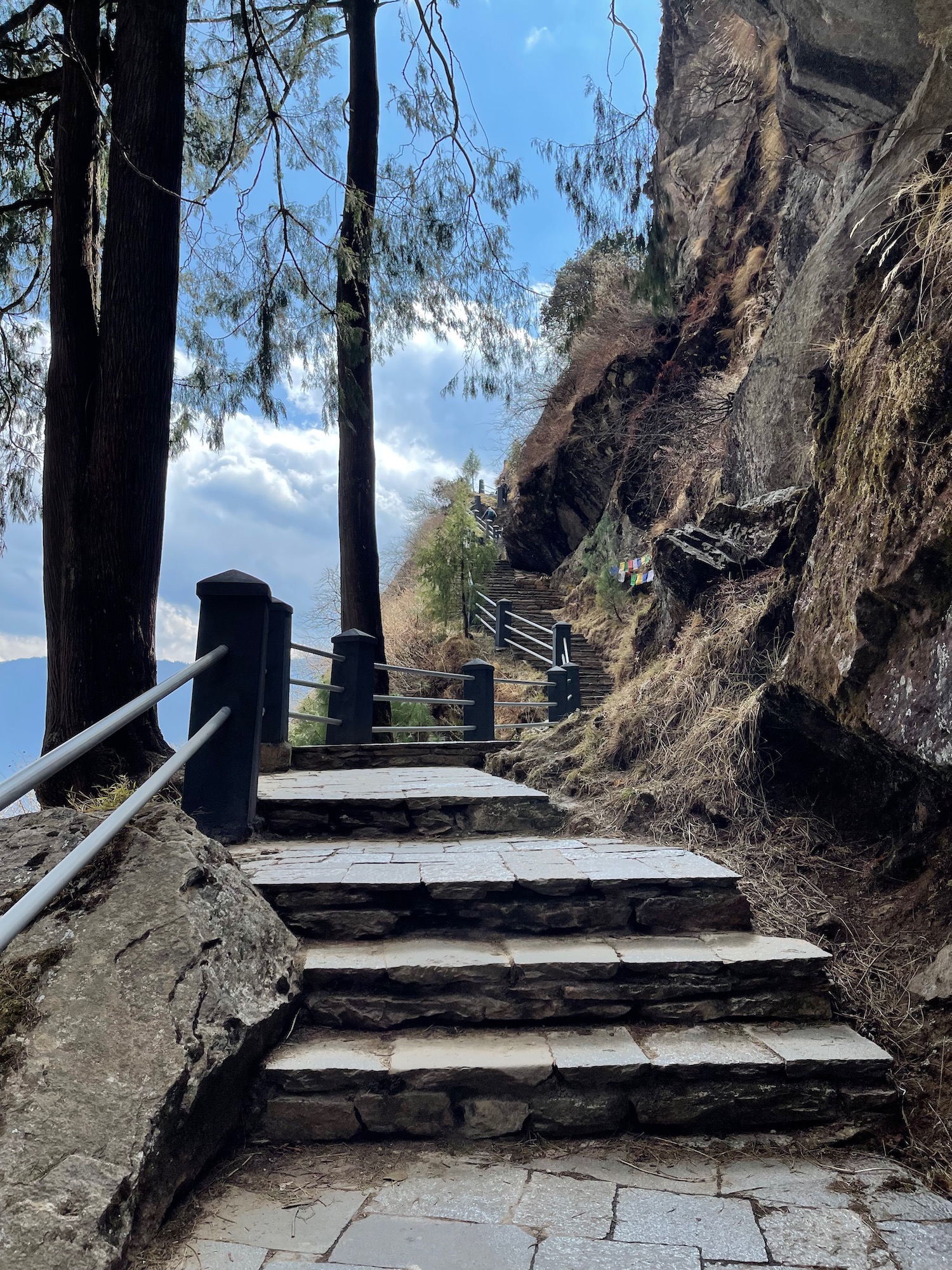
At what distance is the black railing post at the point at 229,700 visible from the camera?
3596 mm

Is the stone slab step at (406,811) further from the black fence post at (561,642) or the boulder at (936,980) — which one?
the black fence post at (561,642)

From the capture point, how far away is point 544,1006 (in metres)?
2.63

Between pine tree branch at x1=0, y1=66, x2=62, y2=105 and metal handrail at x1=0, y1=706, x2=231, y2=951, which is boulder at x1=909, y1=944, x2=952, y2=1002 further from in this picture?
pine tree branch at x1=0, y1=66, x2=62, y2=105

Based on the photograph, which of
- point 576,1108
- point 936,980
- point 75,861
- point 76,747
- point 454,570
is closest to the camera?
point 75,861

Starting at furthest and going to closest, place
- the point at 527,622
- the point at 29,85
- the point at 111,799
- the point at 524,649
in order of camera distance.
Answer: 1. the point at 527,622
2. the point at 524,649
3. the point at 29,85
4. the point at 111,799

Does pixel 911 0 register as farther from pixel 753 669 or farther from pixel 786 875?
pixel 786 875

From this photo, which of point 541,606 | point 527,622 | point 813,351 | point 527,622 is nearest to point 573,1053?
point 813,351

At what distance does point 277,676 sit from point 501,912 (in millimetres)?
2976

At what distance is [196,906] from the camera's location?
2.41 m

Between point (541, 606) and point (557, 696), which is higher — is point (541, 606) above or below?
above

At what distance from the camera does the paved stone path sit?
1821mm

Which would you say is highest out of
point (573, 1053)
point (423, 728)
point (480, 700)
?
Answer: point (480, 700)

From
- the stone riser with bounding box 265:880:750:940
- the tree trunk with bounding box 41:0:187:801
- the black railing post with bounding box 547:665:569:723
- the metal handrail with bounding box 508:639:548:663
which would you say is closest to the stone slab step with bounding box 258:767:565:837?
the tree trunk with bounding box 41:0:187:801

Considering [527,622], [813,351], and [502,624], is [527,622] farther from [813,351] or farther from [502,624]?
[813,351]
